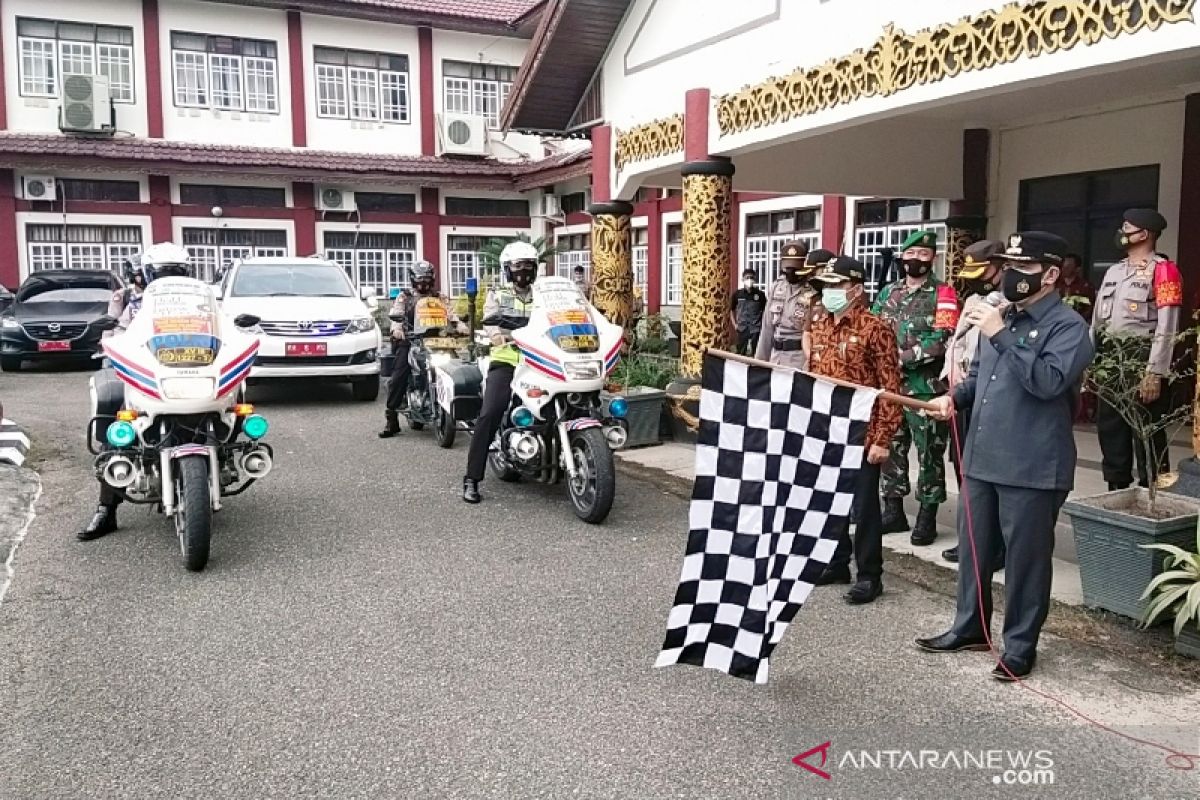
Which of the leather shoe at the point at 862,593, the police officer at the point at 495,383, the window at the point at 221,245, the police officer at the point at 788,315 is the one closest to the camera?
the leather shoe at the point at 862,593

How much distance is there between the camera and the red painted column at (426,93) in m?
22.4

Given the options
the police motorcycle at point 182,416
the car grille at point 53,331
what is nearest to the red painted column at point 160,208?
the car grille at point 53,331

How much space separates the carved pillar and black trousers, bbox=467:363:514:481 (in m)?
3.62

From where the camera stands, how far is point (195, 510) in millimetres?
4969

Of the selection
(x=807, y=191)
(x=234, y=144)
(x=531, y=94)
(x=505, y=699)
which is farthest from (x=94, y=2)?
(x=505, y=699)

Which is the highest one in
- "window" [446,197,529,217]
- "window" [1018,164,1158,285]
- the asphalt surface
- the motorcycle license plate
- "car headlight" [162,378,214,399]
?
"window" [446,197,529,217]

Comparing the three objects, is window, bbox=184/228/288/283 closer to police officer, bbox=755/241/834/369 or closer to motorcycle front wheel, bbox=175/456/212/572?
police officer, bbox=755/241/834/369

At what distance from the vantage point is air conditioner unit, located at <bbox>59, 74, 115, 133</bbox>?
19.0 metres

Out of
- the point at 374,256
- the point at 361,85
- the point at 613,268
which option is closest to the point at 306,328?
the point at 613,268

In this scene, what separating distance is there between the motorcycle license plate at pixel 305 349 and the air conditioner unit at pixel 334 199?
36.7ft

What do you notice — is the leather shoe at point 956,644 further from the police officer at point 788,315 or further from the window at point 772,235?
the window at point 772,235

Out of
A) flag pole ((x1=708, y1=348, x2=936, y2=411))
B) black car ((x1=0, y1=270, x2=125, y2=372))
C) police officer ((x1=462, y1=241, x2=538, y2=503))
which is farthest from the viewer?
black car ((x1=0, y1=270, x2=125, y2=372))

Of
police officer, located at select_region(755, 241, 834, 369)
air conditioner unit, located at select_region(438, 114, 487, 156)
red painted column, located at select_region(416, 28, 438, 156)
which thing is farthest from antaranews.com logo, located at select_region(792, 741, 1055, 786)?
red painted column, located at select_region(416, 28, 438, 156)

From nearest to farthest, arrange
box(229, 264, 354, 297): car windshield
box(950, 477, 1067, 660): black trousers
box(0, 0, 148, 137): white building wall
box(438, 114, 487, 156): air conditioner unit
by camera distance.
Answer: box(950, 477, 1067, 660): black trousers → box(229, 264, 354, 297): car windshield → box(0, 0, 148, 137): white building wall → box(438, 114, 487, 156): air conditioner unit
